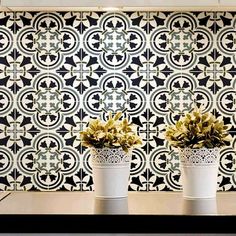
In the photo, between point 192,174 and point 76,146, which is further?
point 76,146

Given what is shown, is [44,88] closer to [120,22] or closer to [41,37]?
[41,37]

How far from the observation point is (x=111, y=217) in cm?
169

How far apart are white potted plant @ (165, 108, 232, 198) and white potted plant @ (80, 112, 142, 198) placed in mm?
172

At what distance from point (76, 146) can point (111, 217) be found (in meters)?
0.76

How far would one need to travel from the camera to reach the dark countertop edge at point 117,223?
1.69 metres

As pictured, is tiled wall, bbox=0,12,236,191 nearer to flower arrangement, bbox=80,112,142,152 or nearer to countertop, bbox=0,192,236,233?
flower arrangement, bbox=80,112,142,152

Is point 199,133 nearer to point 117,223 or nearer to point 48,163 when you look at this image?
point 117,223

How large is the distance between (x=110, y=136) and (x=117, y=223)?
1.29ft

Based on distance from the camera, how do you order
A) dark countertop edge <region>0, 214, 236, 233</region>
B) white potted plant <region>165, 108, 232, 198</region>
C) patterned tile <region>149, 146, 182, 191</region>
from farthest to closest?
patterned tile <region>149, 146, 182, 191</region> → white potted plant <region>165, 108, 232, 198</region> → dark countertop edge <region>0, 214, 236, 233</region>

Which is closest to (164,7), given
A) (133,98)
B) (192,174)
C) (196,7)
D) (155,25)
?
(196,7)

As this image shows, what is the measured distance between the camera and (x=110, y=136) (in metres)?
2.01

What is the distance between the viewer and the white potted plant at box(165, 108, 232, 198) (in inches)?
78.5

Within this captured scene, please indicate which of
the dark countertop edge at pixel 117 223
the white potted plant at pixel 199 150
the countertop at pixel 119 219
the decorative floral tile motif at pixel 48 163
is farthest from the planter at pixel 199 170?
the decorative floral tile motif at pixel 48 163

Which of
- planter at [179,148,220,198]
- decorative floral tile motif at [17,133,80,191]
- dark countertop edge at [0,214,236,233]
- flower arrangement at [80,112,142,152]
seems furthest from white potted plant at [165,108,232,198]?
decorative floral tile motif at [17,133,80,191]
